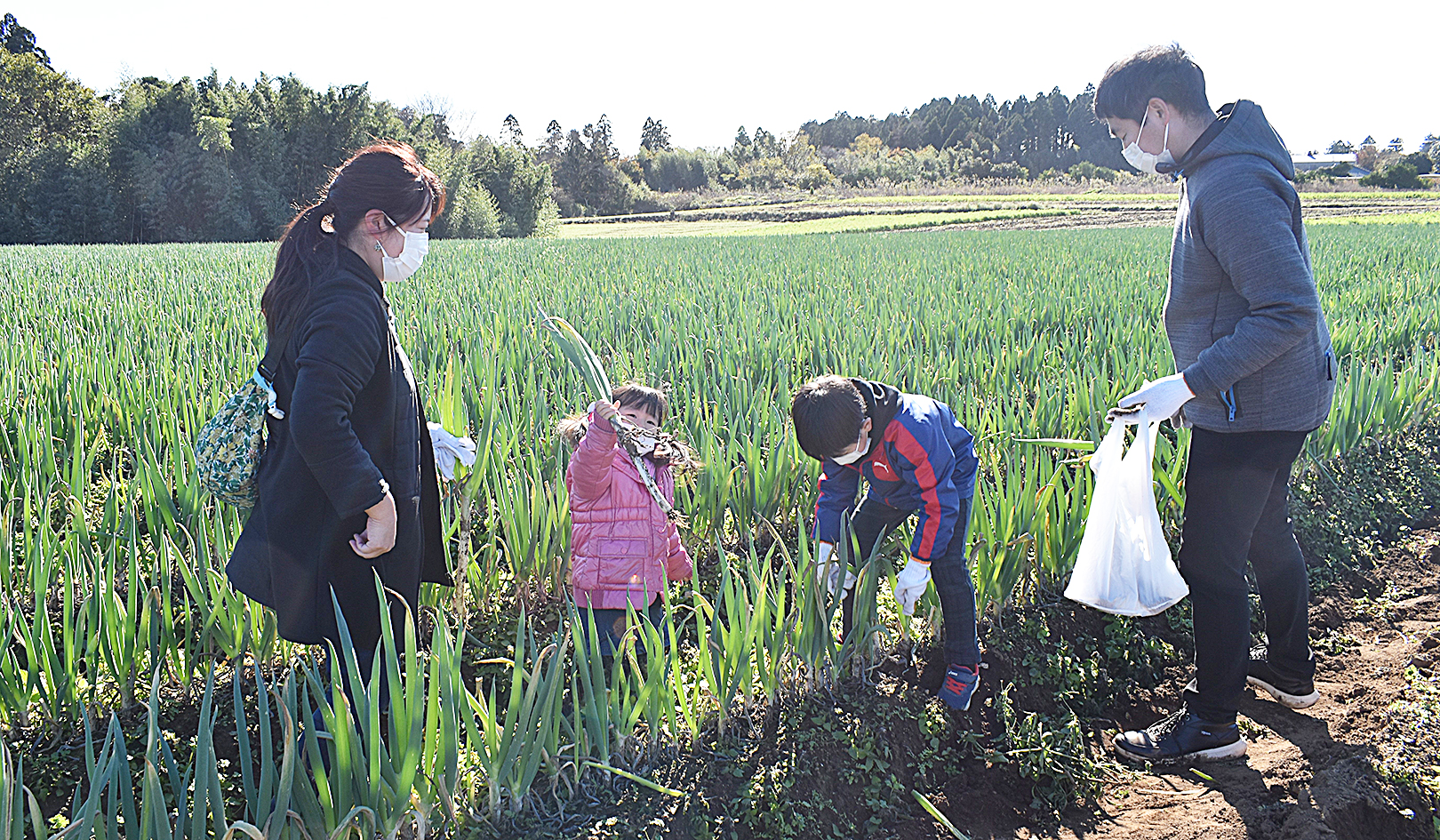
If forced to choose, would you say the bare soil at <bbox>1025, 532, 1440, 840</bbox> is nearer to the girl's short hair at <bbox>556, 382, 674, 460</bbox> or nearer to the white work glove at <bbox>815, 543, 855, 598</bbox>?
the white work glove at <bbox>815, 543, 855, 598</bbox>

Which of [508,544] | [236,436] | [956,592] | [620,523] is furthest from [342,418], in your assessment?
[956,592]

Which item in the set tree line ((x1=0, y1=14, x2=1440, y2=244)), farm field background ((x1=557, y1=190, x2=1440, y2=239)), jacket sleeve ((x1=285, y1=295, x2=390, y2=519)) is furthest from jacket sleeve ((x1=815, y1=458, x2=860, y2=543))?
tree line ((x1=0, y1=14, x2=1440, y2=244))

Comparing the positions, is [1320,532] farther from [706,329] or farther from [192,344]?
[192,344]

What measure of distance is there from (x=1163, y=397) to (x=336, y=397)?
1.55 metres

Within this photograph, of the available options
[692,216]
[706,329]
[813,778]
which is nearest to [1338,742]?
[813,778]

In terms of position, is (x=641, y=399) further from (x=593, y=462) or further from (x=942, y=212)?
(x=942, y=212)

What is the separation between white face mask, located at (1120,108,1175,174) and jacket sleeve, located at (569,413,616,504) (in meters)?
1.21

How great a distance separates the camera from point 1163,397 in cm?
186

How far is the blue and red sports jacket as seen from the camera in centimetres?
189

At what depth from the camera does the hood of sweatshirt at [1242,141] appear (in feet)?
5.68

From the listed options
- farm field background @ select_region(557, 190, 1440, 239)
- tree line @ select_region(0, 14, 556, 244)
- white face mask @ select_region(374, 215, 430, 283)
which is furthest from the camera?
tree line @ select_region(0, 14, 556, 244)

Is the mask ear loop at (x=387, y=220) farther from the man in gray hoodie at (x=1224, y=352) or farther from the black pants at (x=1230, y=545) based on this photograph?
the black pants at (x=1230, y=545)

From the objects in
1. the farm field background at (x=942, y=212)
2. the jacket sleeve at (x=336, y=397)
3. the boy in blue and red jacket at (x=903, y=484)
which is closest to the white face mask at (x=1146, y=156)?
the boy in blue and red jacket at (x=903, y=484)

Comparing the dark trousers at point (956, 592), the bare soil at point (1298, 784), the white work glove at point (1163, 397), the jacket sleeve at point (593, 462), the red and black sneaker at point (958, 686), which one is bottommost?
the bare soil at point (1298, 784)
